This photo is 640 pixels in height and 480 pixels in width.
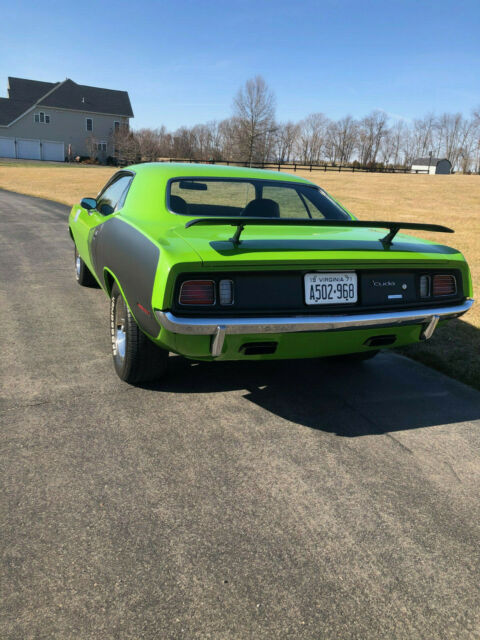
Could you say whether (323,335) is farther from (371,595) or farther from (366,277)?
(371,595)

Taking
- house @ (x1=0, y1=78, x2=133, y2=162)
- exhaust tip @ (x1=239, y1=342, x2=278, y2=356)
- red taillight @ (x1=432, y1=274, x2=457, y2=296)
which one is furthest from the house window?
exhaust tip @ (x1=239, y1=342, x2=278, y2=356)

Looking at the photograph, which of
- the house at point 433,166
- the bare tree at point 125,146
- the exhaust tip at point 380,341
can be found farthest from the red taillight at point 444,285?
the house at point 433,166

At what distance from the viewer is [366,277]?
304 centimetres

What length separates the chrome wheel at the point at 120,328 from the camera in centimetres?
342

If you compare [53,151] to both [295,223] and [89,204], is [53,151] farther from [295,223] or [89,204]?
[295,223]

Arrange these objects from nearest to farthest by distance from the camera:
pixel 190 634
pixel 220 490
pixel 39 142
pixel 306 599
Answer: pixel 190 634 < pixel 306 599 < pixel 220 490 < pixel 39 142

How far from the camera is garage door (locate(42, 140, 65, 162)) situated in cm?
5681

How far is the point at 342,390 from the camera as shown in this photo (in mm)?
3727

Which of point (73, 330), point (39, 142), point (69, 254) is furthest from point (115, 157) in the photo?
point (73, 330)

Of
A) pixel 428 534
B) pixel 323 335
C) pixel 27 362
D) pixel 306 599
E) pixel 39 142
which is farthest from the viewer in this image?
pixel 39 142

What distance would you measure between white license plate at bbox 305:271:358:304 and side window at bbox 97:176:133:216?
6.06 feet

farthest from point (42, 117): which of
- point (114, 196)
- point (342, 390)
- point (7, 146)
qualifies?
point (342, 390)

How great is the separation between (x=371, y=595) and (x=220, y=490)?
2.75 ft

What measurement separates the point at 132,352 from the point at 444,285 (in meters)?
2.06
